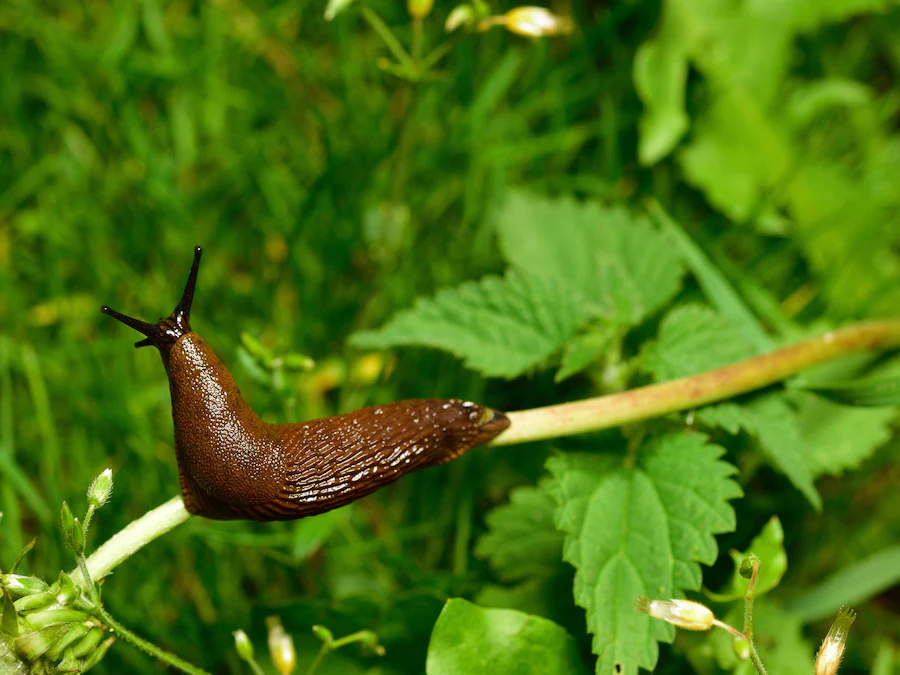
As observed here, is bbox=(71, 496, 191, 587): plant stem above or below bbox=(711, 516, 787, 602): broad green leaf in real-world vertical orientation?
above

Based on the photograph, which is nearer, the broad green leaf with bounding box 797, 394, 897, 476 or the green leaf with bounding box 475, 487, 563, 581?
the green leaf with bounding box 475, 487, 563, 581

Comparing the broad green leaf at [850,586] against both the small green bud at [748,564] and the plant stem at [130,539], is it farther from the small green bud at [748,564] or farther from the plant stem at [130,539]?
the plant stem at [130,539]

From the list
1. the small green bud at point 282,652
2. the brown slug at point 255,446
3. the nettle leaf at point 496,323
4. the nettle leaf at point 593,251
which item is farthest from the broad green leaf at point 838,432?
the small green bud at point 282,652

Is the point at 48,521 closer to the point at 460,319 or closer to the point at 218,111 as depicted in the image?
the point at 460,319

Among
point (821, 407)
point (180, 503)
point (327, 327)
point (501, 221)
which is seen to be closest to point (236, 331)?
point (327, 327)

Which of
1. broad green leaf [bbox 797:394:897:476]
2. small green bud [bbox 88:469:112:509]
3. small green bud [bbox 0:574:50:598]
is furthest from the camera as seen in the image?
broad green leaf [bbox 797:394:897:476]

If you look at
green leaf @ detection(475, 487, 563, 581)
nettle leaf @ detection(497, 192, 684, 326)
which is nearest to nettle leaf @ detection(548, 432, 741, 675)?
green leaf @ detection(475, 487, 563, 581)

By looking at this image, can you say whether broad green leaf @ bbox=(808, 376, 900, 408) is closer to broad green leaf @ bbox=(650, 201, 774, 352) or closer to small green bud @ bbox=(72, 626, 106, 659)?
broad green leaf @ bbox=(650, 201, 774, 352)
